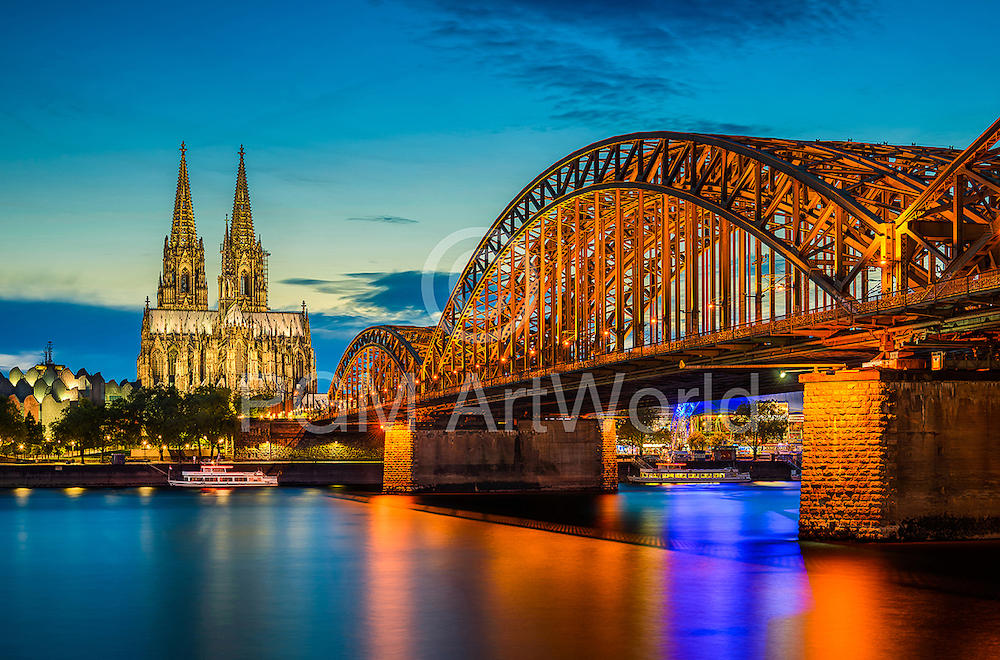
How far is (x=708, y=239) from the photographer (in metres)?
72.9

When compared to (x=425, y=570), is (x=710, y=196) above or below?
above

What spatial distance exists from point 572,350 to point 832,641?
59610 millimetres

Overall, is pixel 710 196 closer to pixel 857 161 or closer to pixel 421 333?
pixel 857 161

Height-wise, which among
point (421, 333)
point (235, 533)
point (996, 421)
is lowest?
point (235, 533)

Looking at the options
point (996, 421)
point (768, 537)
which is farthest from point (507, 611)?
point (768, 537)

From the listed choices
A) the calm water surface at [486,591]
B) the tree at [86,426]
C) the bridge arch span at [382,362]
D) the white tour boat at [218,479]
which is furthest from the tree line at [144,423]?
the calm water surface at [486,591]

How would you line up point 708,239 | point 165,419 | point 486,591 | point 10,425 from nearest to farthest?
point 486,591
point 708,239
point 165,419
point 10,425

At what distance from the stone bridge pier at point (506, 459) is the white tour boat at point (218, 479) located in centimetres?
2513

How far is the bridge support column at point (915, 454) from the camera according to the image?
48.3 m

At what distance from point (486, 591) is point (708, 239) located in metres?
33.9

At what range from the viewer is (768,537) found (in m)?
61.8

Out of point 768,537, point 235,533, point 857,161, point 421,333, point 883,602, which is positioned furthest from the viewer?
point 421,333

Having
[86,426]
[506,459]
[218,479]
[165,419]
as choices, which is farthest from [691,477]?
[86,426]

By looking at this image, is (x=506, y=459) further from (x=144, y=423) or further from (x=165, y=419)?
(x=144, y=423)
